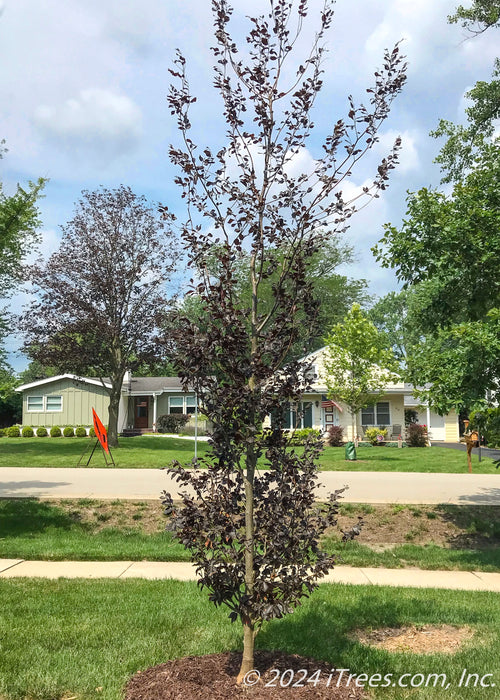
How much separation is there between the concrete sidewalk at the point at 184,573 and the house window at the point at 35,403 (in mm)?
32976

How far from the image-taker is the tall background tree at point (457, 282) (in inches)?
323

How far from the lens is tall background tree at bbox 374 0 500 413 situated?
821 cm

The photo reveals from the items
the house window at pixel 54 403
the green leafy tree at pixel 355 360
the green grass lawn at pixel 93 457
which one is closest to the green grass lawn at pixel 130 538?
the green grass lawn at pixel 93 457

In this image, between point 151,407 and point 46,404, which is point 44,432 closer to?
point 46,404

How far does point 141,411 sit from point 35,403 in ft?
25.1

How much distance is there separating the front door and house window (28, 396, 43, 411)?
6.93 m

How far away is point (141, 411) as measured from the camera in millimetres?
44094

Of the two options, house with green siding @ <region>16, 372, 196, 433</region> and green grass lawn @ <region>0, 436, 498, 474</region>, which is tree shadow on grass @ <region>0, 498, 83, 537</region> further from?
house with green siding @ <region>16, 372, 196, 433</region>

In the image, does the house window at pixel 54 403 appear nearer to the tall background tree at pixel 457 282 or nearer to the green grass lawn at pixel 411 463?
the green grass lawn at pixel 411 463

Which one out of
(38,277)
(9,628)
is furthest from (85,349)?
(9,628)

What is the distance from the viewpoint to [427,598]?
6.14 m

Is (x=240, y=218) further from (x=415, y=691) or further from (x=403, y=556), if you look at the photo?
(x=403, y=556)

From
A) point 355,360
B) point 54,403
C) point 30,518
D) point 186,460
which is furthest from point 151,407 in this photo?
point 30,518

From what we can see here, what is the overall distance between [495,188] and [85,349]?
1983cm
